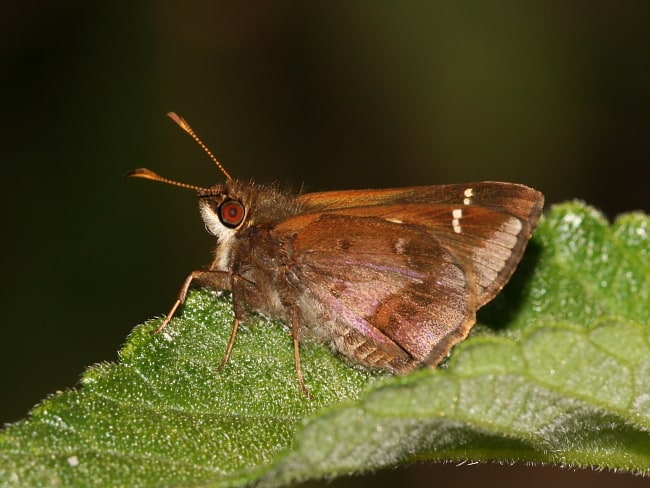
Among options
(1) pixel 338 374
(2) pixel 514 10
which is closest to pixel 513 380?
(1) pixel 338 374

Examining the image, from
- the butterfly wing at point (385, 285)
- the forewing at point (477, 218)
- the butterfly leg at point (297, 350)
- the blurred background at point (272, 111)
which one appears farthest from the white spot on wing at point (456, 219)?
the blurred background at point (272, 111)

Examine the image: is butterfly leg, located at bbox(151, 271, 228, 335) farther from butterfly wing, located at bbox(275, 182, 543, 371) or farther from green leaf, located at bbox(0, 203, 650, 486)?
butterfly wing, located at bbox(275, 182, 543, 371)

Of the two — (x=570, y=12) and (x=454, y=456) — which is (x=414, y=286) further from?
(x=570, y=12)

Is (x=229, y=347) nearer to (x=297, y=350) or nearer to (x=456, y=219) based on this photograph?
(x=297, y=350)

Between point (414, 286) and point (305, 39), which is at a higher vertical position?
point (305, 39)

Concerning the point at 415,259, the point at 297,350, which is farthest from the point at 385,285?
the point at 297,350

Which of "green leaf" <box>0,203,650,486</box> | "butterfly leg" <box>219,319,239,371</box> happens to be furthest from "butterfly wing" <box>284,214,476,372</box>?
"butterfly leg" <box>219,319,239,371</box>
